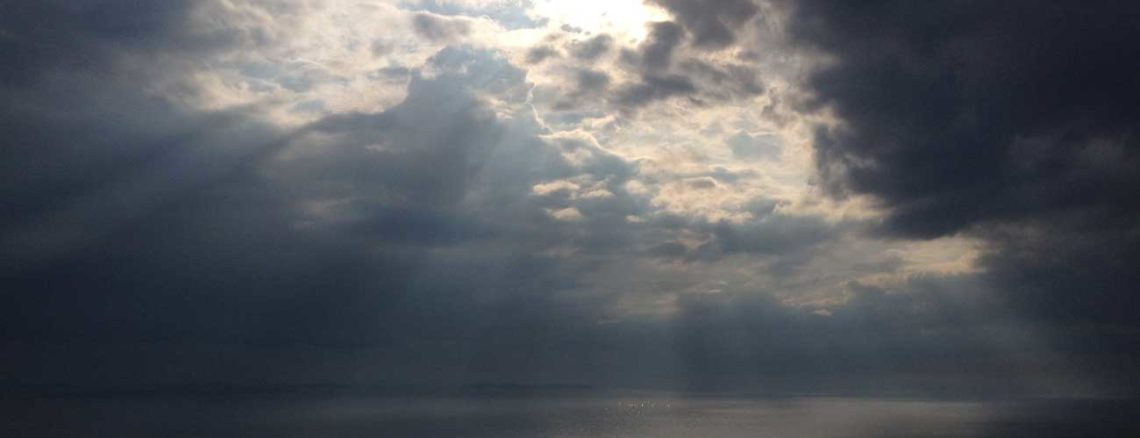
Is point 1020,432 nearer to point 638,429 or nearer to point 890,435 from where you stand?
point 890,435

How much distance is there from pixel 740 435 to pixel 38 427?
330ft

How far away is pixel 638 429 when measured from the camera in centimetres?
12975

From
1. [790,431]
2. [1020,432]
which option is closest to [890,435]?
[790,431]

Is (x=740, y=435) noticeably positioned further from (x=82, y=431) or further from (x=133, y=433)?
(x=82, y=431)

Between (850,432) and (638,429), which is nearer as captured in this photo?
(850,432)

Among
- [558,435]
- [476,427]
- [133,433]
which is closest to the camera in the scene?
[133,433]

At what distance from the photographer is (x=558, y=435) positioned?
4518 inches

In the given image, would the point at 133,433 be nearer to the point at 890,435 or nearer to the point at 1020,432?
the point at 890,435

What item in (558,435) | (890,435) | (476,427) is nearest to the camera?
(890,435)

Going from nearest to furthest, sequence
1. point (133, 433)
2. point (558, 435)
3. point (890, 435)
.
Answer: point (133, 433)
point (890, 435)
point (558, 435)

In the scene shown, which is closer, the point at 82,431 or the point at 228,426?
the point at 82,431

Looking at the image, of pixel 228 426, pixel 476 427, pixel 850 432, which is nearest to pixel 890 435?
pixel 850 432

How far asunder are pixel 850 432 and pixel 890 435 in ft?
23.4

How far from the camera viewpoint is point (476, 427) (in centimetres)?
12575
